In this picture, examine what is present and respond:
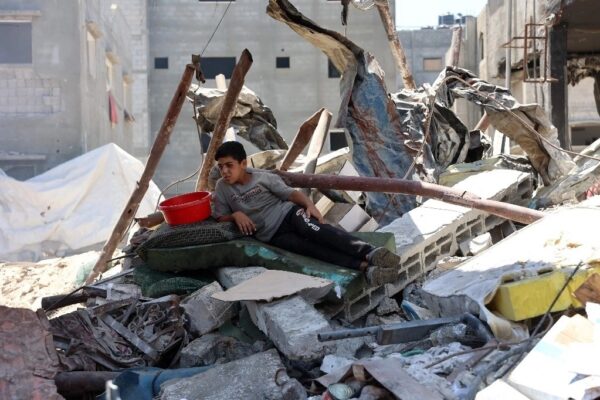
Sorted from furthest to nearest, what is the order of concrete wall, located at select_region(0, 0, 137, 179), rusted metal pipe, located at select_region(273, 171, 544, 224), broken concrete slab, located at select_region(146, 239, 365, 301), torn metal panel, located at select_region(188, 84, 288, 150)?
concrete wall, located at select_region(0, 0, 137, 179) → torn metal panel, located at select_region(188, 84, 288, 150) → rusted metal pipe, located at select_region(273, 171, 544, 224) → broken concrete slab, located at select_region(146, 239, 365, 301)

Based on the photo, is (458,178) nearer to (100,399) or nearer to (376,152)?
(376,152)

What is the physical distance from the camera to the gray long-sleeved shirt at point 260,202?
611 cm

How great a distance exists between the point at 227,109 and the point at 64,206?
9951 millimetres

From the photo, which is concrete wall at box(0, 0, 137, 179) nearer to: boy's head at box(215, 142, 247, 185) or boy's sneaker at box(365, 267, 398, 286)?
boy's head at box(215, 142, 247, 185)

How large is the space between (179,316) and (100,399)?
1049mm

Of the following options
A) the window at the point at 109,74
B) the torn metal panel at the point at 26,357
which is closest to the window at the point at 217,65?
the window at the point at 109,74

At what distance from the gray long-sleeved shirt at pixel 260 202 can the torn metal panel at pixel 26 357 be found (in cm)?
187

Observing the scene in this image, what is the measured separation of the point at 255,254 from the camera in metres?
5.82

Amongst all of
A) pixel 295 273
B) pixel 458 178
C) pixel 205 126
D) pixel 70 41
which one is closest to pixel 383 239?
pixel 295 273

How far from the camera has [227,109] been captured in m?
7.82

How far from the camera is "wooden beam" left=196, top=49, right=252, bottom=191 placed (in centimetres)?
756

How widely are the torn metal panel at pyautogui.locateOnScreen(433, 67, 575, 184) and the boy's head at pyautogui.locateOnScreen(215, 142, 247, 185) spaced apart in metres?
4.13

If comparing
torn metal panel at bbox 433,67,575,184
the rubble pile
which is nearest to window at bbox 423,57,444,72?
torn metal panel at bbox 433,67,575,184

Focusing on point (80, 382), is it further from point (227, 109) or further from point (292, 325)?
point (227, 109)
